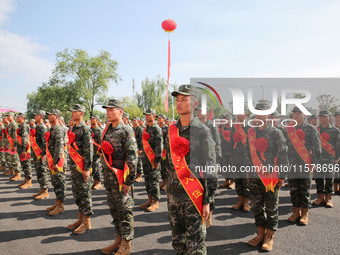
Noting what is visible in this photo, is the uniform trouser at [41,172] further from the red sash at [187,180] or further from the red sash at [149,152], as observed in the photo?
the red sash at [187,180]

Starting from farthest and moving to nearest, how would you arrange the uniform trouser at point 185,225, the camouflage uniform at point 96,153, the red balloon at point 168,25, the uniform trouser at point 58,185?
1. the red balloon at point 168,25
2. the camouflage uniform at point 96,153
3. the uniform trouser at point 58,185
4. the uniform trouser at point 185,225

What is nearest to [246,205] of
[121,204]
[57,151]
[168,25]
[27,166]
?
[121,204]

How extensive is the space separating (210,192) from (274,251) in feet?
6.84

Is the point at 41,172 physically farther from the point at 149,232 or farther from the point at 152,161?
the point at 149,232

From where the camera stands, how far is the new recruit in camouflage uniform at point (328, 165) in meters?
6.00

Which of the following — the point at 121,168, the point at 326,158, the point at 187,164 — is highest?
the point at 187,164

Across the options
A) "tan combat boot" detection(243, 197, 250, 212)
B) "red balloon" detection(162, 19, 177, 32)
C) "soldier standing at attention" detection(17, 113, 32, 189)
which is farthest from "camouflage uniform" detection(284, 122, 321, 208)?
"soldier standing at attention" detection(17, 113, 32, 189)

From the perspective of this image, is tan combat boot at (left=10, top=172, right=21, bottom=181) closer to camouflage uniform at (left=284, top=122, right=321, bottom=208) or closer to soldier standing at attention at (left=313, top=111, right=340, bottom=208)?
camouflage uniform at (left=284, top=122, right=321, bottom=208)

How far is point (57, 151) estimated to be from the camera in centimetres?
525

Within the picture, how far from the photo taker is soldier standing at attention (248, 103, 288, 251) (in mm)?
3818

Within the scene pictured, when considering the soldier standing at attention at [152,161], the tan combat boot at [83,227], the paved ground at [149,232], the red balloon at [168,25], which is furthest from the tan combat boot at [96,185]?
the red balloon at [168,25]

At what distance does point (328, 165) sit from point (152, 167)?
15.5 ft

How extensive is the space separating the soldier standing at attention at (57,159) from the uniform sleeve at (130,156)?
2462 millimetres

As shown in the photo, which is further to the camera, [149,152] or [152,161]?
[149,152]
